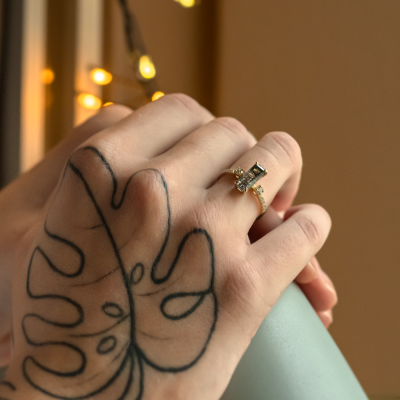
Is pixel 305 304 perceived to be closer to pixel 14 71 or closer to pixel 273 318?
pixel 273 318

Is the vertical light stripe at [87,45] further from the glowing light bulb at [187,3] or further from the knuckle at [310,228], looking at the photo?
the knuckle at [310,228]

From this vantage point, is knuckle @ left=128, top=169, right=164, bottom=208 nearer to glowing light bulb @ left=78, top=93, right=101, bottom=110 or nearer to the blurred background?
the blurred background

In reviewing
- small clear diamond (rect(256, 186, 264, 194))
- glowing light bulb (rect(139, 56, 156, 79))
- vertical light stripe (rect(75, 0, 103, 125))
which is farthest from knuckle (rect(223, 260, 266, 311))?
vertical light stripe (rect(75, 0, 103, 125))

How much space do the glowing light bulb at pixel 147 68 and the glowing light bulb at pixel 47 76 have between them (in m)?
0.35

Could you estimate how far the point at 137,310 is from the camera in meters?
0.50

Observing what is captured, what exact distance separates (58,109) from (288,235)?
115 cm

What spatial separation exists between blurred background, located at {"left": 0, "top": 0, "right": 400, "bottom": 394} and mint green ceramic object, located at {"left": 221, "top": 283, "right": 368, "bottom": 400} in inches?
13.8

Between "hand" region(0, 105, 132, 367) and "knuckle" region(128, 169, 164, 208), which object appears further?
"hand" region(0, 105, 132, 367)

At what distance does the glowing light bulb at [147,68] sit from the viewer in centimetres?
134

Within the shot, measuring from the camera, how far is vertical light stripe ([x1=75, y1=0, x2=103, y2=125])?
1.45 m

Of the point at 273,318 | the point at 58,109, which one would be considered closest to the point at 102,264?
the point at 273,318

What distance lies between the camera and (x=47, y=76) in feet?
4.73

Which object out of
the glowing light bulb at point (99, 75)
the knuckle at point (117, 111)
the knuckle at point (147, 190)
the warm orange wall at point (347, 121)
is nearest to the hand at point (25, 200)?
the knuckle at point (117, 111)

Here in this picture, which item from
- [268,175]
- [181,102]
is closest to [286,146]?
[268,175]
